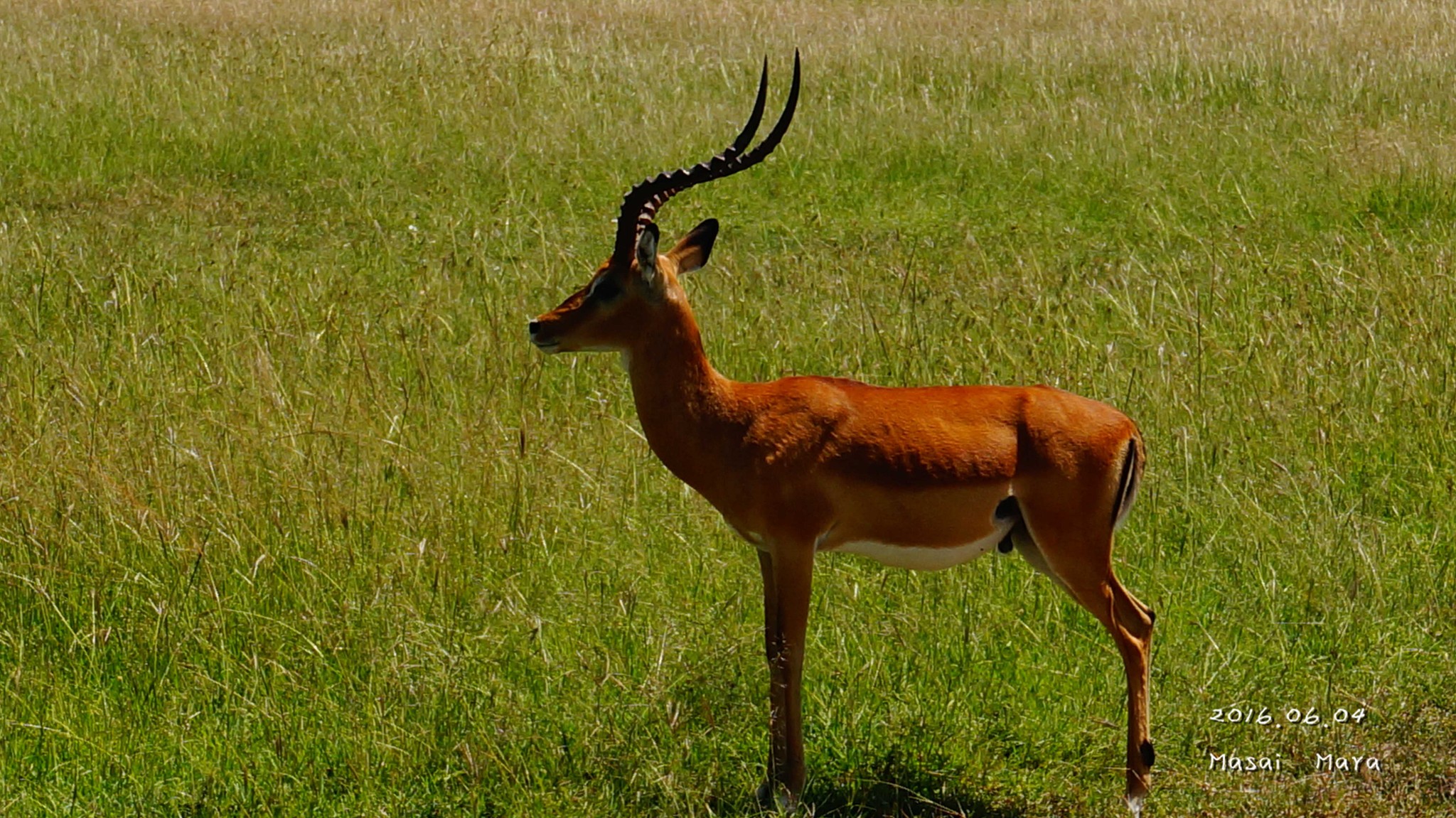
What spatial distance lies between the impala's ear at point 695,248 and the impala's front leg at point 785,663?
686 mm

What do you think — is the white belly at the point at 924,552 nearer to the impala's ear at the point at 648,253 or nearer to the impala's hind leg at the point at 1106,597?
the impala's hind leg at the point at 1106,597

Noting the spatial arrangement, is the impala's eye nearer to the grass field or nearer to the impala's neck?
the impala's neck

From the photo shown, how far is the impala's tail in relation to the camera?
11.7ft

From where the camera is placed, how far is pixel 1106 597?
3.53m

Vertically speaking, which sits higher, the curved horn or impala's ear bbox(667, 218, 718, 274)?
the curved horn

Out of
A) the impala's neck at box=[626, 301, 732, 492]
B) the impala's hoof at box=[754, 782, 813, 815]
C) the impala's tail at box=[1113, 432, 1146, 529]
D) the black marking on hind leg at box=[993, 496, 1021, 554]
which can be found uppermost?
the impala's neck at box=[626, 301, 732, 492]

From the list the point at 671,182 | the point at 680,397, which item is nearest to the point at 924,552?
the point at 680,397

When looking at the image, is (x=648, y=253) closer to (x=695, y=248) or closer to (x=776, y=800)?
(x=695, y=248)

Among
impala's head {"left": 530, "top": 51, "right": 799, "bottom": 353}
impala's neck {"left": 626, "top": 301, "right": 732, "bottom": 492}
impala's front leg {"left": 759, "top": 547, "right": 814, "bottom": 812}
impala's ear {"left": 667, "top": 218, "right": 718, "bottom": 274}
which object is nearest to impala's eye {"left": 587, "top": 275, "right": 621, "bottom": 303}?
impala's head {"left": 530, "top": 51, "right": 799, "bottom": 353}

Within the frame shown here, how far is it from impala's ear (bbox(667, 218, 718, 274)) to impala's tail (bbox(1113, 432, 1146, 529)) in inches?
40.5

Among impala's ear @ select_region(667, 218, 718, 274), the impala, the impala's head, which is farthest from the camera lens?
impala's ear @ select_region(667, 218, 718, 274)

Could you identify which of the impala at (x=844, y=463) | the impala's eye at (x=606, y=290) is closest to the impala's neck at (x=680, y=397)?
the impala at (x=844, y=463)

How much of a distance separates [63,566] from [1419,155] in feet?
26.9

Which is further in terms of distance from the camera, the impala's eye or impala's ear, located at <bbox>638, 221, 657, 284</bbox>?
the impala's eye
